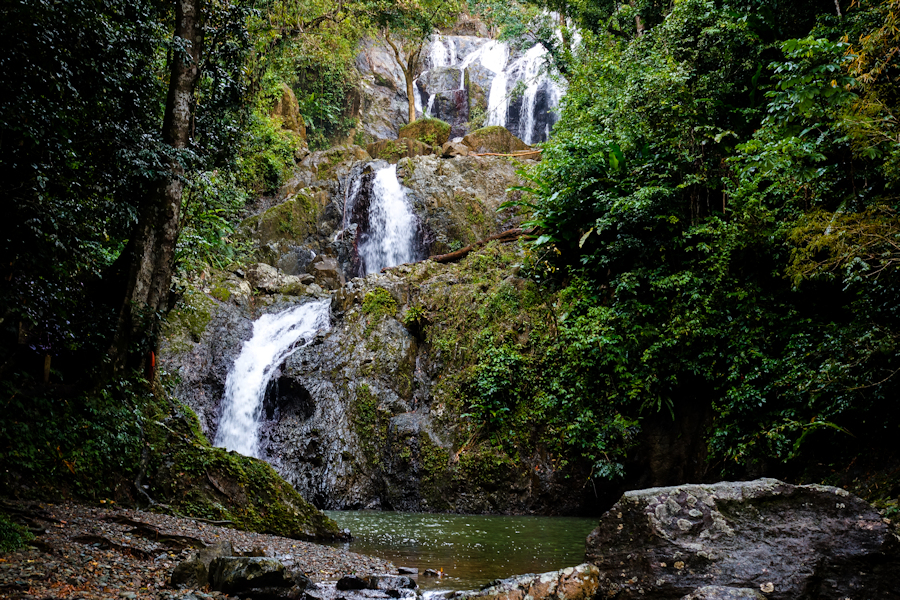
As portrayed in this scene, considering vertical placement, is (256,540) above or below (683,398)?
below

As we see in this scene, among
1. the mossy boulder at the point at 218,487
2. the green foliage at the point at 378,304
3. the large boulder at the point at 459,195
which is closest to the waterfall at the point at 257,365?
the green foliage at the point at 378,304

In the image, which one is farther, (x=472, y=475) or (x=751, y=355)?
(x=472, y=475)

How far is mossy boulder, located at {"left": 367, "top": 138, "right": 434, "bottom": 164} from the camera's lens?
894 inches

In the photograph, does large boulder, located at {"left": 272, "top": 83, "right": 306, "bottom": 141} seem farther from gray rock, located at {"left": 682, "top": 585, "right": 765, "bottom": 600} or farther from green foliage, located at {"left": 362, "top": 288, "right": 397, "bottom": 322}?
gray rock, located at {"left": 682, "top": 585, "right": 765, "bottom": 600}

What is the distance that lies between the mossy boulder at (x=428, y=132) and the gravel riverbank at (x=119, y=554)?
20691mm

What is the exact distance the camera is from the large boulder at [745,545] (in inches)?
143

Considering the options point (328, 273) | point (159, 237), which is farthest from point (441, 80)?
point (159, 237)

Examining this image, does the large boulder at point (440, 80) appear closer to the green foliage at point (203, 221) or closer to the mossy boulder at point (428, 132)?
the mossy boulder at point (428, 132)

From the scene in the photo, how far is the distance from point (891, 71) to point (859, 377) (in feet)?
12.8

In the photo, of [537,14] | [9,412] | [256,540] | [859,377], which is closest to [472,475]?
[256,540]

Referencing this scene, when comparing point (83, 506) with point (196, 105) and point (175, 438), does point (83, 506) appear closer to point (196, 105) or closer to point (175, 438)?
point (175, 438)

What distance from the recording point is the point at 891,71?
6836 millimetres

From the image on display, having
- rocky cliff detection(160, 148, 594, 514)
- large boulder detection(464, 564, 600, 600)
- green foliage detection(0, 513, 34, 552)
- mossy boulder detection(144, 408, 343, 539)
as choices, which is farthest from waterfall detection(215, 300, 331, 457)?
large boulder detection(464, 564, 600, 600)

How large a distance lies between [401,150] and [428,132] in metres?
2.48
